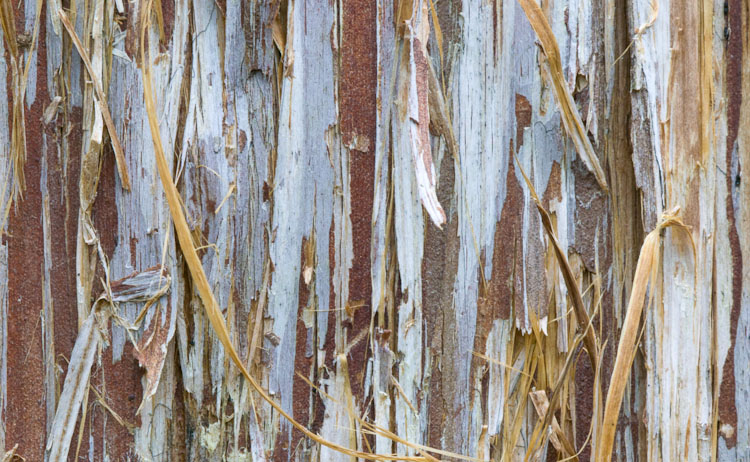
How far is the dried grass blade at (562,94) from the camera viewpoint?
2.39 ft

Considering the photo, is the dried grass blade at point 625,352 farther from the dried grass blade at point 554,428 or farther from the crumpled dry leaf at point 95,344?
the crumpled dry leaf at point 95,344

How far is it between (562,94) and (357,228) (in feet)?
1.16

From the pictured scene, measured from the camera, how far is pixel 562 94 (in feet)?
2.48

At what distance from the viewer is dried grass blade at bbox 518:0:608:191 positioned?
729 millimetres

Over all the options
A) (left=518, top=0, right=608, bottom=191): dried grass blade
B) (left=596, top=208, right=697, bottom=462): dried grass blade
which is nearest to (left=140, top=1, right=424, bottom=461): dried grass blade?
(left=596, top=208, right=697, bottom=462): dried grass blade

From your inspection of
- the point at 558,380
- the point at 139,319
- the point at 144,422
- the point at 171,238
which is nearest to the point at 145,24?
→ the point at 171,238

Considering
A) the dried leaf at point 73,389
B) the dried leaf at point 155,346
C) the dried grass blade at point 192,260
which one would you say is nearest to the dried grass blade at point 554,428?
the dried grass blade at point 192,260

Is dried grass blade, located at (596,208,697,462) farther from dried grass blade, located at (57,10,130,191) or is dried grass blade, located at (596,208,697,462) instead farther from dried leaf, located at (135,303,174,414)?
dried grass blade, located at (57,10,130,191)

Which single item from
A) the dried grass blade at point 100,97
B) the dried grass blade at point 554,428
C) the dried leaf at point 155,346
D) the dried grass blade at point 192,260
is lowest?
the dried grass blade at point 554,428

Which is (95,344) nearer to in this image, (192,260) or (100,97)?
(192,260)

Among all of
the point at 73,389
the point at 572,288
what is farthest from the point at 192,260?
the point at 572,288

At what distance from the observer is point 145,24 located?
0.76 m

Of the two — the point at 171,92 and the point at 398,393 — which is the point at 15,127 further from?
the point at 398,393

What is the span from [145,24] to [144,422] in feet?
1.89
